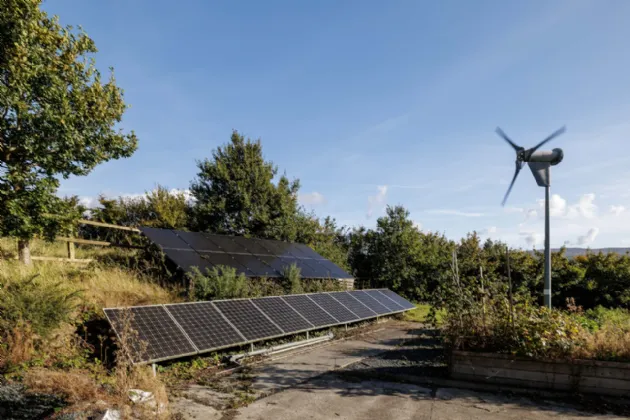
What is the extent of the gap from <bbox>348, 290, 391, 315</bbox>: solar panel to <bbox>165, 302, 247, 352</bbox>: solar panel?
6.16 metres

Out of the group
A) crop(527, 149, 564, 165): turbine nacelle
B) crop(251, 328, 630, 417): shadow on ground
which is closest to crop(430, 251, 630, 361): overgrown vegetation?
crop(251, 328, 630, 417): shadow on ground

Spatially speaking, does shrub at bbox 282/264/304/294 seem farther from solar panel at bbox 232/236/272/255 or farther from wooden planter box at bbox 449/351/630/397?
wooden planter box at bbox 449/351/630/397

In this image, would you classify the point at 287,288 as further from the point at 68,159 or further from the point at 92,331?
the point at 68,159

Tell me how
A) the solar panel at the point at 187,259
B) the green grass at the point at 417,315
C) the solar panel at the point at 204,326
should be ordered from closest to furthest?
1. the solar panel at the point at 204,326
2. the solar panel at the point at 187,259
3. the green grass at the point at 417,315

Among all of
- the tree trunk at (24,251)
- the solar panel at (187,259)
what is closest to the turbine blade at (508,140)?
the solar panel at (187,259)

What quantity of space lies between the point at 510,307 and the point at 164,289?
7.97 meters

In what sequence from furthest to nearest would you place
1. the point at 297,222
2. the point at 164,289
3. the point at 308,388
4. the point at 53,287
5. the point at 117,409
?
1. the point at 297,222
2. the point at 164,289
3. the point at 53,287
4. the point at 308,388
5. the point at 117,409

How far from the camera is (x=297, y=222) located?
23781mm

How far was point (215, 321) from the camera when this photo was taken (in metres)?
7.23

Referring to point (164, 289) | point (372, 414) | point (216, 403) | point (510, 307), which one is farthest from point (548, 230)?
point (164, 289)

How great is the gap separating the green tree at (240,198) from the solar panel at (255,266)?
9.94 m

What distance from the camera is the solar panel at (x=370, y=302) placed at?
12232 mm

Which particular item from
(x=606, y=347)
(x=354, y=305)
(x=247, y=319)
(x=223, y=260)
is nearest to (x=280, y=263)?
(x=223, y=260)

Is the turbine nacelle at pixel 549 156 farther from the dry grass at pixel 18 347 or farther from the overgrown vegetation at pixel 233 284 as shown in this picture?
the dry grass at pixel 18 347
